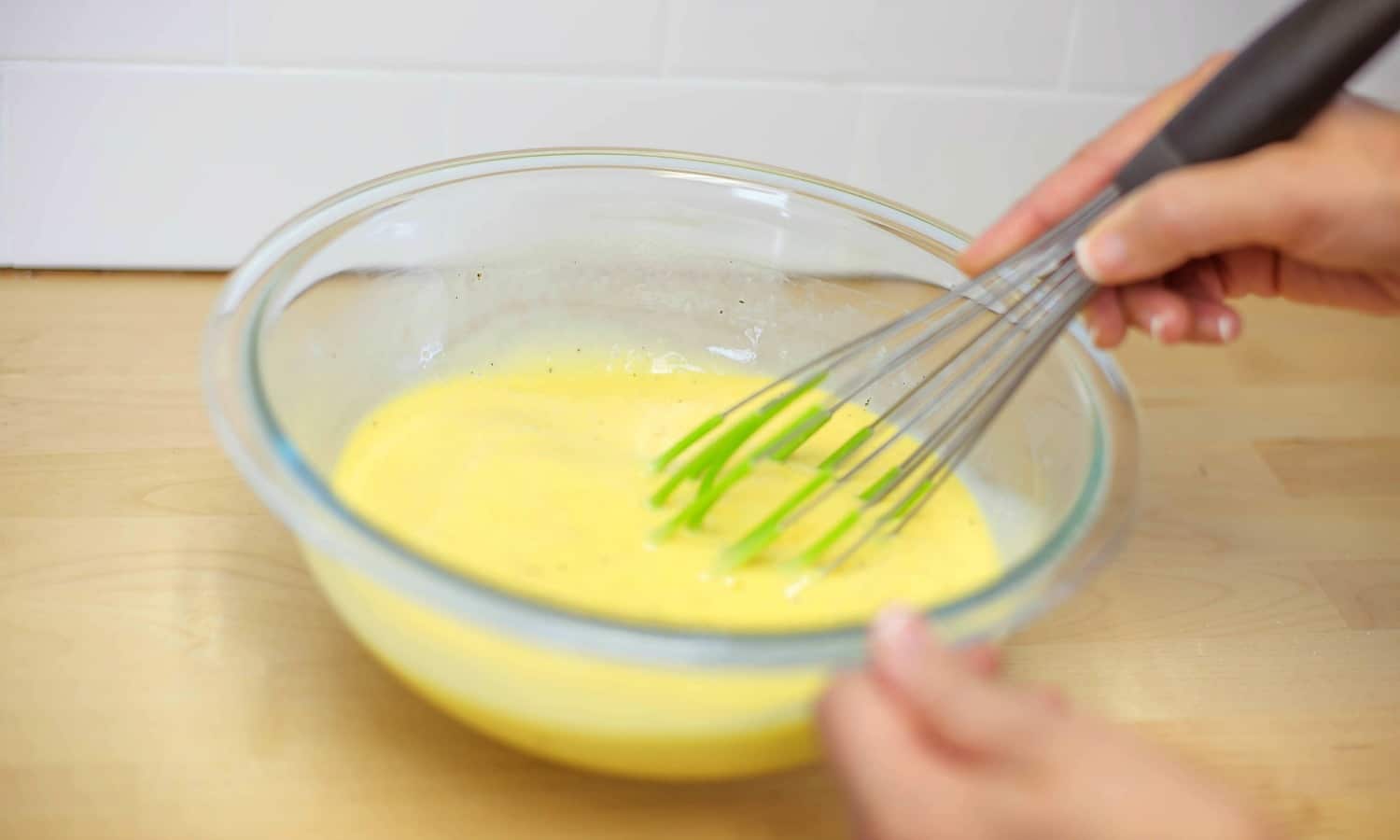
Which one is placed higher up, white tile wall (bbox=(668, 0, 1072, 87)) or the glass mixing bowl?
white tile wall (bbox=(668, 0, 1072, 87))

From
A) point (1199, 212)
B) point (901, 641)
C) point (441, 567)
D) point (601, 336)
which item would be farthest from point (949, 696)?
point (601, 336)

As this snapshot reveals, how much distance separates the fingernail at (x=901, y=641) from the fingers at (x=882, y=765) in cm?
1

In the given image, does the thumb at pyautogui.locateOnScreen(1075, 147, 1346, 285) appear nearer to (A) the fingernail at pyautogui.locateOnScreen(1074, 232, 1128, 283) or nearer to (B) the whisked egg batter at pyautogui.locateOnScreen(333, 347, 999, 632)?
(A) the fingernail at pyautogui.locateOnScreen(1074, 232, 1128, 283)

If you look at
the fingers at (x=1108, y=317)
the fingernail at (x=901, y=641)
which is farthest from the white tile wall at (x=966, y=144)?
the fingernail at (x=901, y=641)

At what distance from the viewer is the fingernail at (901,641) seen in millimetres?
450

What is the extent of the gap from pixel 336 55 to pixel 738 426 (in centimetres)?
44

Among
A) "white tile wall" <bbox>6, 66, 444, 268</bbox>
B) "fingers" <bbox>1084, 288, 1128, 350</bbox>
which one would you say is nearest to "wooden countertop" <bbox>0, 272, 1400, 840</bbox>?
"white tile wall" <bbox>6, 66, 444, 268</bbox>

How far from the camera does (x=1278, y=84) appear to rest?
0.58 m

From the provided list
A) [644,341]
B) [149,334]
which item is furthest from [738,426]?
[149,334]

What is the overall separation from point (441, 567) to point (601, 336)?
0.37m

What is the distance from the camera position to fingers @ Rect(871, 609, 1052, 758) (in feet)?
1.41

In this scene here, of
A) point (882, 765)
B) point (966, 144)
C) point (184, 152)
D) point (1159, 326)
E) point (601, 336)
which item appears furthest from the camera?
point (966, 144)

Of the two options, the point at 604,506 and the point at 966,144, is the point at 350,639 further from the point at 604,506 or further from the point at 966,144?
the point at 966,144

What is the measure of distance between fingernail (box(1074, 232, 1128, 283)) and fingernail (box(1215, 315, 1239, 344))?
4.7 inches
